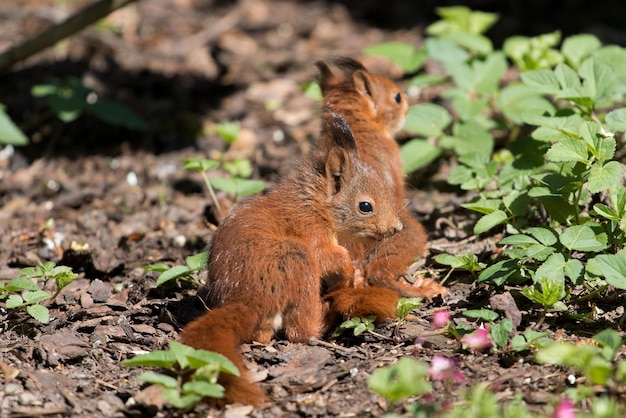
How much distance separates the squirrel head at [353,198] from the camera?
4219mm

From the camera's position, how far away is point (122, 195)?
6023 millimetres

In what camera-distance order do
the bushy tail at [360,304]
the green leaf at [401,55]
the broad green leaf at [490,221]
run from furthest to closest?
the green leaf at [401,55], the broad green leaf at [490,221], the bushy tail at [360,304]

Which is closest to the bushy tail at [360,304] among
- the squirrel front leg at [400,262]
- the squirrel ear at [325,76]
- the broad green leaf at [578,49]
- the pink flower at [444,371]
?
the squirrel front leg at [400,262]

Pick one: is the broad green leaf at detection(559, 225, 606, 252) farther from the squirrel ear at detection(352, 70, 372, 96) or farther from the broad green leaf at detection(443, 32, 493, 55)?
the broad green leaf at detection(443, 32, 493, 55)

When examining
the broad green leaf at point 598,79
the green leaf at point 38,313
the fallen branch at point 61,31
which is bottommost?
the green leaf at point 38,313

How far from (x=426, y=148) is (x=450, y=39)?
3.26 ft

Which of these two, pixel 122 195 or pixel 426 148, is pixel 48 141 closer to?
pixel 122 195

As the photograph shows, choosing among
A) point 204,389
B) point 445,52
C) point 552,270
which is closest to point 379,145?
point 445,52

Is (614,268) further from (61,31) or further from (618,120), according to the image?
(61,31)

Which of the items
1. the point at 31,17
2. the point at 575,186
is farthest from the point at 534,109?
the point at 31,17

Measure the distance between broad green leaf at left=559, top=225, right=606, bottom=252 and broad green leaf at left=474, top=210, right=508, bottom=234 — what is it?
433 millimetres

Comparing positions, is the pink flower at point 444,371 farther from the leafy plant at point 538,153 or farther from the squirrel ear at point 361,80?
the squirrel ear at point 361,80

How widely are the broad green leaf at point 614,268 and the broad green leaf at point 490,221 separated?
724 millimetres

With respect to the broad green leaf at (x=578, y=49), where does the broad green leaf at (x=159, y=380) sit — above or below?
below
